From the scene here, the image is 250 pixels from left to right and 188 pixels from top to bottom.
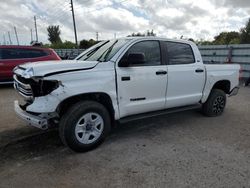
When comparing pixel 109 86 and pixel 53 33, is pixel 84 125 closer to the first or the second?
pixel 109 86

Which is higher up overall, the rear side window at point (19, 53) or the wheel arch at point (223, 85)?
the rear side window at point (19, 53)

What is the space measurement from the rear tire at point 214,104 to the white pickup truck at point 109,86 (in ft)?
1.24

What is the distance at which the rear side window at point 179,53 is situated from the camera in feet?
16.2

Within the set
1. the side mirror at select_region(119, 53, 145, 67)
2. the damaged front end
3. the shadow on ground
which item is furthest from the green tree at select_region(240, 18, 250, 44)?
the damaged front end

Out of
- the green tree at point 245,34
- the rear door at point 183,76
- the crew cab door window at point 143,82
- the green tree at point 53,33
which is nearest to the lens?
the crew cab door window at point 143,82

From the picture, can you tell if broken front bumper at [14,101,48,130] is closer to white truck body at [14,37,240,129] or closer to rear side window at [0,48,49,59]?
white truck body at [14,37,240,129]

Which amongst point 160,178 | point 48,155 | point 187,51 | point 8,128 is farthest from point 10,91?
point 160,178

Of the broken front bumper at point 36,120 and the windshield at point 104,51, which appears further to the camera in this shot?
the windshield at point 104,51

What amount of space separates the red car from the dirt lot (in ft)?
16.1

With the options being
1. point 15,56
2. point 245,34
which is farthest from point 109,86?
point 245,34

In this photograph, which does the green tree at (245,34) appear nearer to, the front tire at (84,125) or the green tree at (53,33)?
the front tire at (84,125)

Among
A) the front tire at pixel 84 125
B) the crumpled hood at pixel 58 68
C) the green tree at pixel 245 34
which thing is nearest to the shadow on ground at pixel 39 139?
the front tire at pixel 84 125

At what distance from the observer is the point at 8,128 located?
506 cm

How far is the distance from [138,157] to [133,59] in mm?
1562
